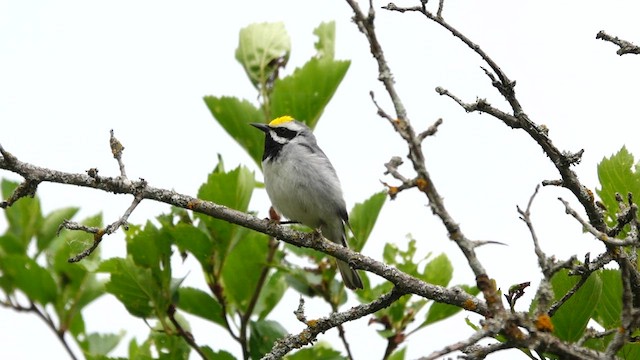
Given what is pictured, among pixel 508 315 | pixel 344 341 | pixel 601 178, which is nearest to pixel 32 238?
pixel 344 341

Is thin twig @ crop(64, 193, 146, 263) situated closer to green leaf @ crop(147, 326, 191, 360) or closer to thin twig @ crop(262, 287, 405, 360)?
thin twig @ crop(262, 287, 405, 360)

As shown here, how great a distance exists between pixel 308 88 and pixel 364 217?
0.88m

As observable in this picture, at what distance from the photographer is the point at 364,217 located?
5.86 m

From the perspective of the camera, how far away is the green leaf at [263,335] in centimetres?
499

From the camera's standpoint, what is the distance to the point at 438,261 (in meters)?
5.75

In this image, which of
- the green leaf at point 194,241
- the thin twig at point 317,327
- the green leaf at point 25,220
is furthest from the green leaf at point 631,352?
the green leaf at point 25,220

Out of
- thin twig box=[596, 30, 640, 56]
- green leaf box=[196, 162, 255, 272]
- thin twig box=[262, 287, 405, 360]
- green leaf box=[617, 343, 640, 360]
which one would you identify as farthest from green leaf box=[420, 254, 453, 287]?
thin twig box=[596, 30, 640, 56]

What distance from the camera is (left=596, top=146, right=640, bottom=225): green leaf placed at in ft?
14.4

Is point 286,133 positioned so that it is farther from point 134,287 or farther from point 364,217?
point 134,287

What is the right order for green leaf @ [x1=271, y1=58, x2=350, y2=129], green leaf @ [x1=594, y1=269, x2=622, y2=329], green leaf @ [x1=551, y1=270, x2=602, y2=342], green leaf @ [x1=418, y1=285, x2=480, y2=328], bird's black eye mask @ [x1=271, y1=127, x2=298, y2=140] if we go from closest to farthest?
green leaf @ [x1=551, y1=270, x2=602, y2=342] → green leaf @ [x1=594, y1=269, x2=622, y2=329] → green leaf @ [x1=418, y1=285, x2=480, y2=328] → green leaf @ [x1=271, y1=58, x2=350, y2=129] → bird's black eye mask @ [x1=271, y1=127, x2=298, y2=140]

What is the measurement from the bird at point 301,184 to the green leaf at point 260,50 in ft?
1.57

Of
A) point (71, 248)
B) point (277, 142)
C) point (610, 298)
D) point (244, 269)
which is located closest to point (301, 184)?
point (277, 142)

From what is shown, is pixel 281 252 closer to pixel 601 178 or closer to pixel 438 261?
pixel 438 261

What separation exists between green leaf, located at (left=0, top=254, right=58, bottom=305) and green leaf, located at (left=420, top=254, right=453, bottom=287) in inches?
90.1
